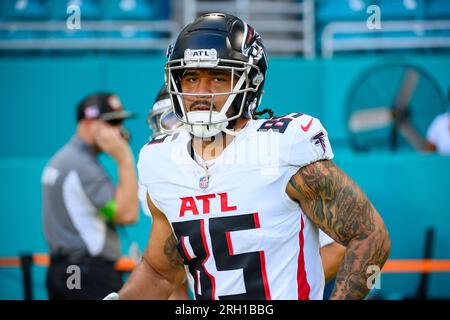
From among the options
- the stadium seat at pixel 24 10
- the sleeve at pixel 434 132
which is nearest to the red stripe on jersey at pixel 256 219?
the sleeve at pixel 434 132

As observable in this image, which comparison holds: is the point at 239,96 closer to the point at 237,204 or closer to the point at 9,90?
the point at 237,204

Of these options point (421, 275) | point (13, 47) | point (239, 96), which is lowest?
point (421, 275)

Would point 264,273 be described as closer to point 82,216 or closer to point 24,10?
point 82,216

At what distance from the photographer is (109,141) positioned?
16.6 feet

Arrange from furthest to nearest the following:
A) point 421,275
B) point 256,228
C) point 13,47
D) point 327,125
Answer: point 13,47
point 327,125
point 421,275
point 256,228

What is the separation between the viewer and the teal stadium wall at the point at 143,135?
5.90m

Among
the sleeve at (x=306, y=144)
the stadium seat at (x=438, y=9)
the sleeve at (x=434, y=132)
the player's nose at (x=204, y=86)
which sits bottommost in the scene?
the sleeve at (x=434, y=132)

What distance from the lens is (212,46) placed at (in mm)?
2504

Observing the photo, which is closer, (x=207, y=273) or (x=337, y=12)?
(x=207, y=273)

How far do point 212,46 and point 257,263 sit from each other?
0.66 meters

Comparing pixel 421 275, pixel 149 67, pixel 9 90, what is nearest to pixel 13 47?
pixel 9 90

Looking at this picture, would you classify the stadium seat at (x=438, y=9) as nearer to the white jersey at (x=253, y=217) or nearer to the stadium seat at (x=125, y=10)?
the stadium seat at (x=125, y=10)

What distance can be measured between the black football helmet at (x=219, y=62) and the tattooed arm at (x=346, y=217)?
0.31 meters

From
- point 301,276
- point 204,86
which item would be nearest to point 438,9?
point 204,86
